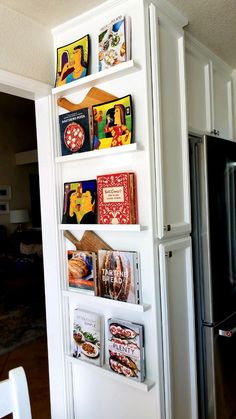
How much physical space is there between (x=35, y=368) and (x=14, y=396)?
83.6 inches

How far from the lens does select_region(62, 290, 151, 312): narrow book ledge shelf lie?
1448 millimetres

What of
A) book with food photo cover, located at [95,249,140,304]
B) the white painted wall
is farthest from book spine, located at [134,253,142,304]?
the white painted wall

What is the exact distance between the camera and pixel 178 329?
63.4 inches

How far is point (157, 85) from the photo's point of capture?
1.47 meters

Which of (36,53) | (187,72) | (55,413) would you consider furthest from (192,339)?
(36,53)

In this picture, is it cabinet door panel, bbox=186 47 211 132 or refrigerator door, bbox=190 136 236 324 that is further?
cabinet door panel, bbox=186 47 211 132

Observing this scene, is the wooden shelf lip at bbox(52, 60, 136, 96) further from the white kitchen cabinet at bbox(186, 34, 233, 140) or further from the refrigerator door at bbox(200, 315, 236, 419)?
the refrigerator door at bbox(200, 315, 236, 419)

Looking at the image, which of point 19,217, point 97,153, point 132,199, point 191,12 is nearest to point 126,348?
Result: point 132,199

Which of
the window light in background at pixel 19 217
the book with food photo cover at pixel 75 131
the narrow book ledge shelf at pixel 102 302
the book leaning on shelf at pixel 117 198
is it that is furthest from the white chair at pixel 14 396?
the window light in background at pixel 19 217

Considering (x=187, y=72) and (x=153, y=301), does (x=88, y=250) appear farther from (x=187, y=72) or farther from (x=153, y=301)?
(x=187, y=72)

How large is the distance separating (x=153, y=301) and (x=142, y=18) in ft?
4.01

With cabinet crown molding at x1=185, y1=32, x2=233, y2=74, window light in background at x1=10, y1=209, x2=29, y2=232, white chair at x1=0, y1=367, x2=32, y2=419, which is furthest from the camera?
window light in background at x1=10, y1=209, x2=29, y2=232

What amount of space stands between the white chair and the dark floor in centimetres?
148

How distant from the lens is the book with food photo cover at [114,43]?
1474 millimetres
